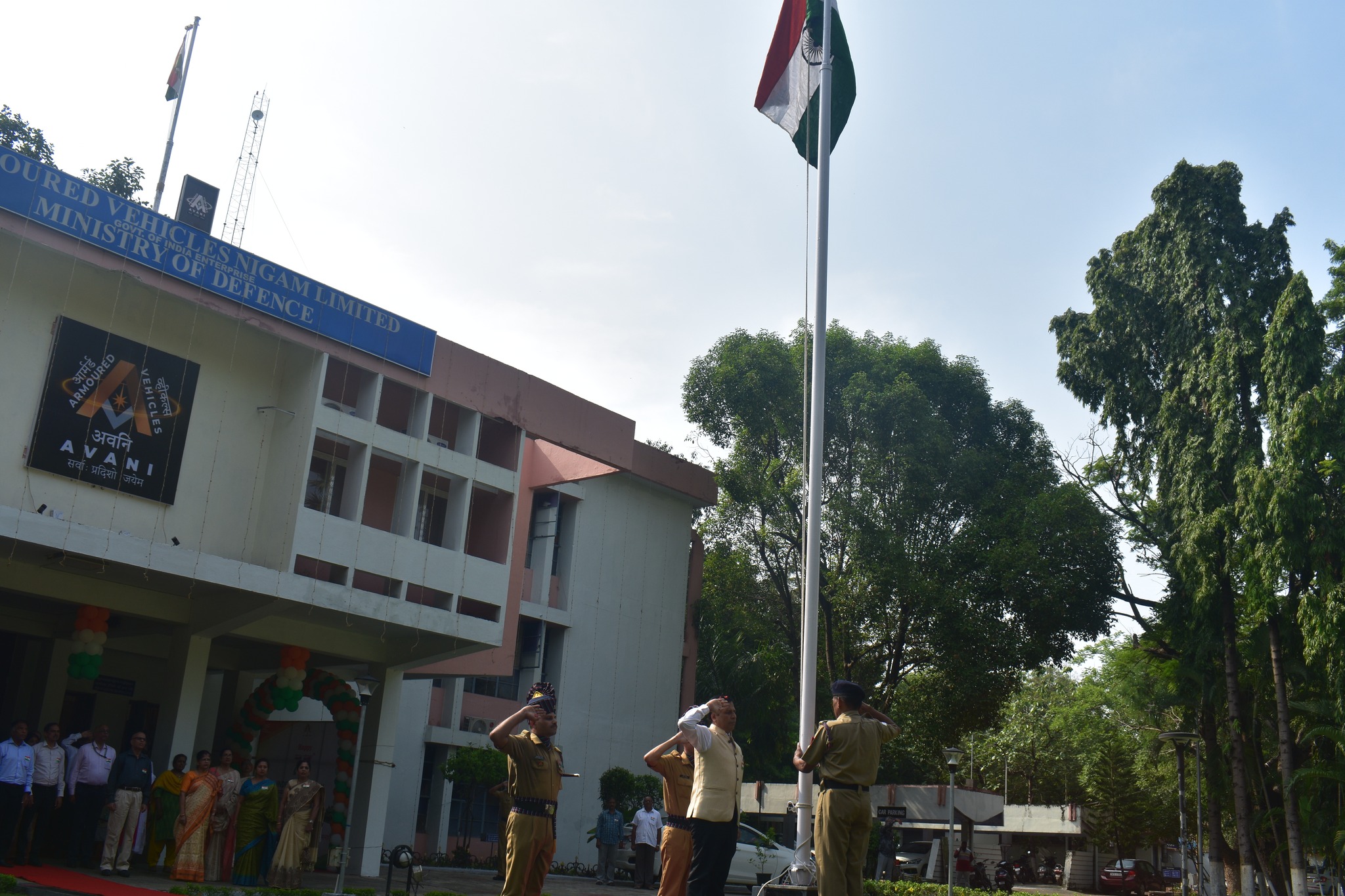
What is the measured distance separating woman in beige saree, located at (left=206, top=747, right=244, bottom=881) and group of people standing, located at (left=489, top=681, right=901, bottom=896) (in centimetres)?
787

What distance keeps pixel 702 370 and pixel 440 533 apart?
37.4ft

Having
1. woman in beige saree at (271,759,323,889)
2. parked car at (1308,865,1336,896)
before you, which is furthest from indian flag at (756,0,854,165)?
parked car at (1308,865,1336,896)

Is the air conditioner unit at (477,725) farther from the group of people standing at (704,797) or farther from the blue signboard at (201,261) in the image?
the group of people standing at (704,797)

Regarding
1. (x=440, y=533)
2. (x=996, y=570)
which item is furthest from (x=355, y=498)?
(x=996, y=570)

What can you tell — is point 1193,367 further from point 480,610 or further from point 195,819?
point 195,819

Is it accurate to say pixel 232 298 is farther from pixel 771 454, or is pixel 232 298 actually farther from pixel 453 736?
pixel 771 454

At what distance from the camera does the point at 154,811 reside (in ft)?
44.7

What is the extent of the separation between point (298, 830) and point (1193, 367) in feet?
67.9

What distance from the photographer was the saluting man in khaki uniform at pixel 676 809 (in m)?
7.03

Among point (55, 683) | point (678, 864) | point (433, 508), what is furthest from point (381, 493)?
point (678, 864)

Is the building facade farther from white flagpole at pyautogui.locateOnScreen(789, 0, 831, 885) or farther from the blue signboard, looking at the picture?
white flagpole at pyautogui.locateOnScreen(789, 0, 831, 885)

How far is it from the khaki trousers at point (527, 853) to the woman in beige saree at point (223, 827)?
7841 mm

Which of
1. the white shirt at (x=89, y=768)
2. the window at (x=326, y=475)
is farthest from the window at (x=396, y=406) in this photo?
the white shirt at (x=89, y=768)

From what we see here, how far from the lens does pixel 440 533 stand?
18.8 m
